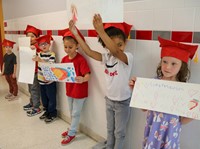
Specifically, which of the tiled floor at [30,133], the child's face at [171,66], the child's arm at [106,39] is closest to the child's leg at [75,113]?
the tiled floor at [30,133]

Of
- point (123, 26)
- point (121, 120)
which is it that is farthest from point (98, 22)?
point (121, 120)

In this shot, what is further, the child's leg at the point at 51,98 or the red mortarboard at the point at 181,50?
the child's leg at the point at 51,98

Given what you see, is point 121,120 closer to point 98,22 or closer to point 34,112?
point 98,22

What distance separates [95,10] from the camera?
1364 mm

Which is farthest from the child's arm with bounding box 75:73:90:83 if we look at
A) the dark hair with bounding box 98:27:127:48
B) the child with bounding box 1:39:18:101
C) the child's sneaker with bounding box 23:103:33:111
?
the child with bounding box 1:39:18:101

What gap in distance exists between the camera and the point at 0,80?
4.61 meters

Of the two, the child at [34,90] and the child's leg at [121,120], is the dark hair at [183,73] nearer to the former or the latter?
the child's leg at [121,120]

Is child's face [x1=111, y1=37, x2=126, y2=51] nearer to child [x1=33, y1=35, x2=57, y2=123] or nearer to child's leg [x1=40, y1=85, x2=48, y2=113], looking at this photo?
child [x1=33, y1=35, x2=57, y2=123]

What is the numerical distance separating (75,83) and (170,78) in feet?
3.49

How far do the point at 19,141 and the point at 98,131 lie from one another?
0.85 m

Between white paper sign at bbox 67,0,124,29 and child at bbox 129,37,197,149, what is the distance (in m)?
0.32

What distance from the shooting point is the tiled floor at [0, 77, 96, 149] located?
2076 mm

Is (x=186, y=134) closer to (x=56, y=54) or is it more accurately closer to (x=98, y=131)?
(x=98, y=131)

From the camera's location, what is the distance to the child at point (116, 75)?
1459 mm
